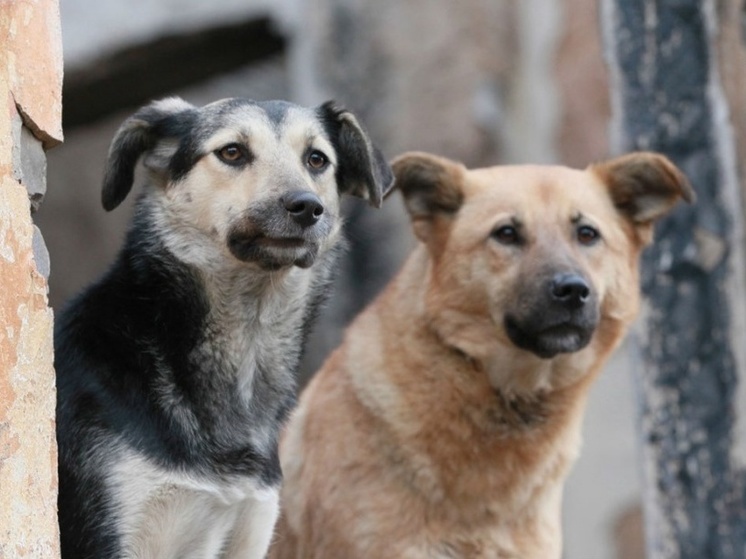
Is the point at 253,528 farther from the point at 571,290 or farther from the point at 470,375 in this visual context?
the point at 571,290

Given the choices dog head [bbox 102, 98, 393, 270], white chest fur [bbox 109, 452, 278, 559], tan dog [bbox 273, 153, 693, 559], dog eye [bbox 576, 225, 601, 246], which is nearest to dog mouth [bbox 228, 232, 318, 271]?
dog head [bbox 102, 98, 393, 270]

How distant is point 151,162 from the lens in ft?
13.0

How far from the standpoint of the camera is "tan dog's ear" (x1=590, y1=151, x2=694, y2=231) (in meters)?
4.90

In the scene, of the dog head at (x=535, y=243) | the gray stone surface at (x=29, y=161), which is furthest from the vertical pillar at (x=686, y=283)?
the gray stone surface at (x=29, y=161)

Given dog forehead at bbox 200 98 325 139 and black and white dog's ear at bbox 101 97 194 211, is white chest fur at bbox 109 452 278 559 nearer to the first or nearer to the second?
black and white dog's ear at bbox 101 97 194 211

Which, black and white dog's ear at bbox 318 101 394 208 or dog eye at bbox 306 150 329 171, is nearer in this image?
dog eye at bbox 306 150 329 171

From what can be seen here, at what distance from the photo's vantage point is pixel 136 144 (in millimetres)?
3928

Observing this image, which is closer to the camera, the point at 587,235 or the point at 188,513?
the point at 188,513

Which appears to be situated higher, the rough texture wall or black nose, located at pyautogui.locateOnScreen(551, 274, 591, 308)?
the rough texture wall

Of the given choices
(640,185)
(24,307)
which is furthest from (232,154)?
(640,185)

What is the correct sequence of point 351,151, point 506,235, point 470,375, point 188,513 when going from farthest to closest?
point 506,235
point 470,375
point 351,151
point 188,513

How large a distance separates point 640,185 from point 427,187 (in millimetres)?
792

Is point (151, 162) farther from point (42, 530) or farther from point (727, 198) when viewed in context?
point (727, 198)

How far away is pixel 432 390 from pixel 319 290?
648mm
